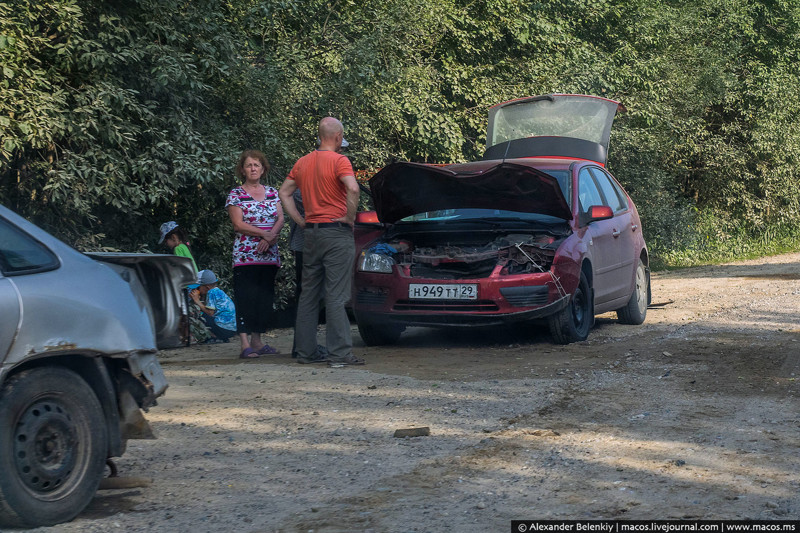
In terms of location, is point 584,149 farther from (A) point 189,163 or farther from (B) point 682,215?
(B) point 682,215

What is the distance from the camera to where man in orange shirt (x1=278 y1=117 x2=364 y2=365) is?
27.7 ft

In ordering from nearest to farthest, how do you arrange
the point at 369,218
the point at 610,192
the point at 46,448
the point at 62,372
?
the point at 46,448, the point at 62,372, the point at 369,218, the point at 610,192

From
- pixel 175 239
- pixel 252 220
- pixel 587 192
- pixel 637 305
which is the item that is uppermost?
pixel 587 192

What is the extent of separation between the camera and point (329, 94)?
1437 cm

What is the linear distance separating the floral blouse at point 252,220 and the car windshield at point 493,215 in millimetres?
1599

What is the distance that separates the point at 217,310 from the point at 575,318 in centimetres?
424

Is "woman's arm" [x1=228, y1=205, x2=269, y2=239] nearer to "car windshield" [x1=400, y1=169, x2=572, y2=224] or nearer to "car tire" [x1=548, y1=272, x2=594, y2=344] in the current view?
"car windshield" [x1=400, y1=169, x2=572, y2=224]

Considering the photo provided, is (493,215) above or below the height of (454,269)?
above

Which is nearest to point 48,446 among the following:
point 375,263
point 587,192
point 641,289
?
point 375,263

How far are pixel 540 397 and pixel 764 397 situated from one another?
4.96 feet

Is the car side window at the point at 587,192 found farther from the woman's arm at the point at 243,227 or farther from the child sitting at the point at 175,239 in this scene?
the child sitting at the point at 175,239

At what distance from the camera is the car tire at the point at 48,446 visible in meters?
3.93

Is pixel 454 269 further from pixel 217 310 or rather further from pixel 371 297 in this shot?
pixel 217 310

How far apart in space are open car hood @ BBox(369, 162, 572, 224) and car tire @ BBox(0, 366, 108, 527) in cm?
544
